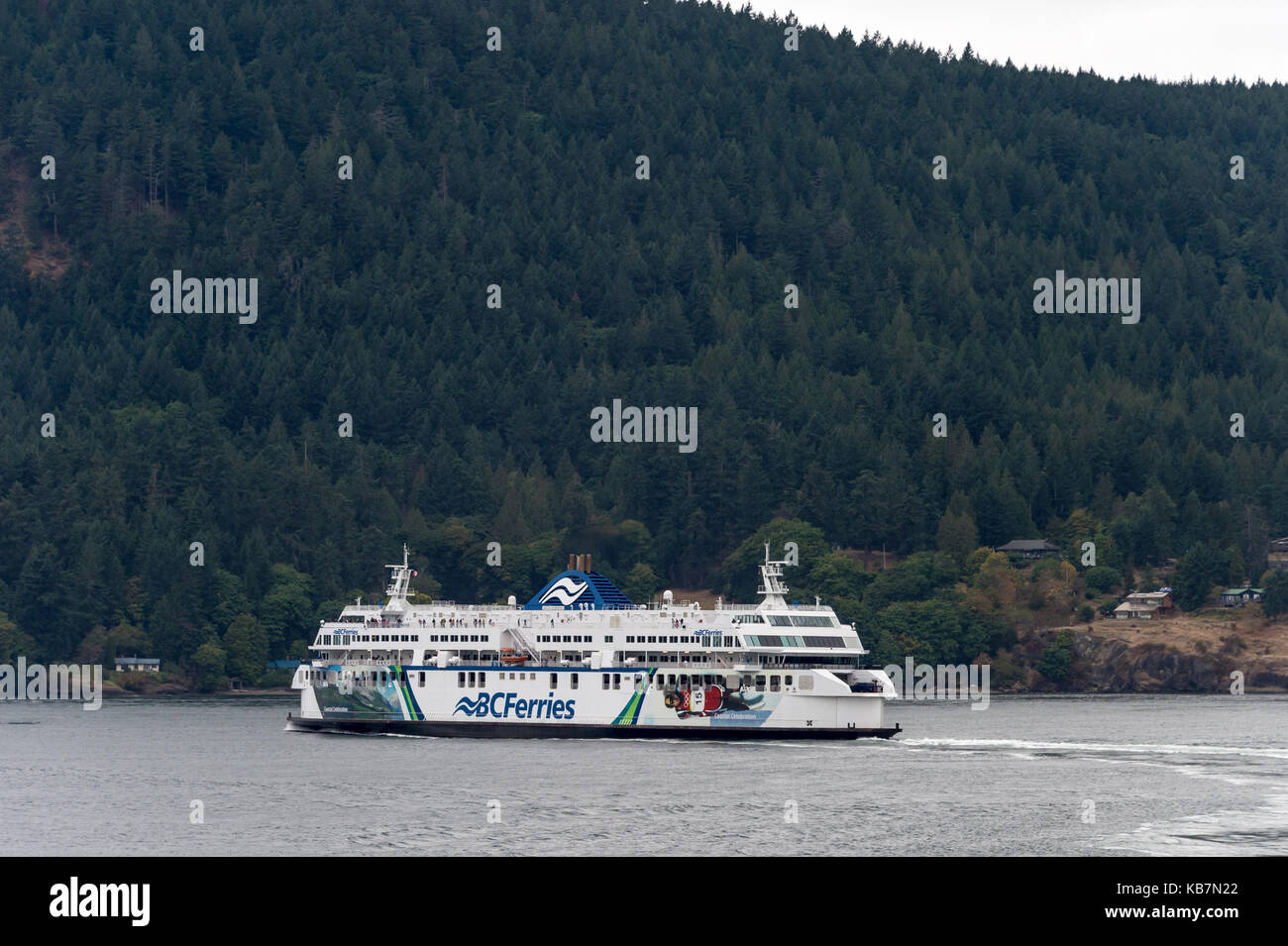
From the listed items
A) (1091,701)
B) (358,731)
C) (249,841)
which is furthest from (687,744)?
(1091,701)

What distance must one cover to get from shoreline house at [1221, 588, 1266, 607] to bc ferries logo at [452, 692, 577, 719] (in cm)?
10235

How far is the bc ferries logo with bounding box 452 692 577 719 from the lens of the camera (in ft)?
341

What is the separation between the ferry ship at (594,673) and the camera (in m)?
102

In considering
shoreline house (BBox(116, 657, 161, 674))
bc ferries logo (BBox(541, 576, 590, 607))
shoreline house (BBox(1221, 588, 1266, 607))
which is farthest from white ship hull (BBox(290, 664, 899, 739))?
shoreline house (BBox(1221, 588, 1266, 607))

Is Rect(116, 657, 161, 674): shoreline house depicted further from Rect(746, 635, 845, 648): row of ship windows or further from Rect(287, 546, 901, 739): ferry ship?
Rect(746, 635, 845, 648): row of ship windows

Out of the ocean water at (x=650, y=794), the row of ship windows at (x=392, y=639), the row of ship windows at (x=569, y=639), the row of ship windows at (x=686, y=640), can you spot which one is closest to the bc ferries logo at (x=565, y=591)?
the row of ship windows at (x=569, y=639)

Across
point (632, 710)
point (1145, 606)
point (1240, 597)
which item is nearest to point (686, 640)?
point (632, 710)

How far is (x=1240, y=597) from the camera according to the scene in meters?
189

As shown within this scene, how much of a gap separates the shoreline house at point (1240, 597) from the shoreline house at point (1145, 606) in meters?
5.00

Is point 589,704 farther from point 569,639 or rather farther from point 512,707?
point 512,707

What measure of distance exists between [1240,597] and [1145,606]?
9.34 meters

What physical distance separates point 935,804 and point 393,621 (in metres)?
41.8
